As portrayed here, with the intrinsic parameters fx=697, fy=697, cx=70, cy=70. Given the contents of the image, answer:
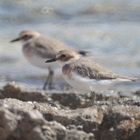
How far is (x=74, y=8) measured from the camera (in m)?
17.1

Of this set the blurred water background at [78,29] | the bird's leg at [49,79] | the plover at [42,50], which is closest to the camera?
the bird's leg at [49,79]

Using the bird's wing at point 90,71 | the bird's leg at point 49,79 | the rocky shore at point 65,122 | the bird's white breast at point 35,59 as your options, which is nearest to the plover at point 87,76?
the bird's wing at point 90,71

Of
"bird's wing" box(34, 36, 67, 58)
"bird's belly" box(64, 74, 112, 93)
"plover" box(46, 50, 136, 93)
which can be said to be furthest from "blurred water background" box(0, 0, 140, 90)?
"bird's belly" box(64, 74, 112, 93)

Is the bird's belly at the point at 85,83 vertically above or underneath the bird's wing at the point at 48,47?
underneath

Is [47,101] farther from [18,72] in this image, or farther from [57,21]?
[57,21]

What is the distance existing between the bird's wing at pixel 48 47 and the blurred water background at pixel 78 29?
571 mm

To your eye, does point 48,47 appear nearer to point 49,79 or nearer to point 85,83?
point 49,79

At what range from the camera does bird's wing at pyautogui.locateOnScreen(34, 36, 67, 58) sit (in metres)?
10.6

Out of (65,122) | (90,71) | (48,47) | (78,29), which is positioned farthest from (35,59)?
(65,122)

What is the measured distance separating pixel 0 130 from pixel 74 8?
12.5 meters

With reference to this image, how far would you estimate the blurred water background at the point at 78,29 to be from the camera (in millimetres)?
11927

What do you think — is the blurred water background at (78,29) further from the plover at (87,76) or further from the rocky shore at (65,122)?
the rocky shore at (65,122)

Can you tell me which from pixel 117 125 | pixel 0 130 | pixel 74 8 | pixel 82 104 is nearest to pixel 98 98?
pixel 82 104

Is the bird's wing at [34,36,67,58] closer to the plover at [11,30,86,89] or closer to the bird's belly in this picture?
the plover at [11,30,86,89]
